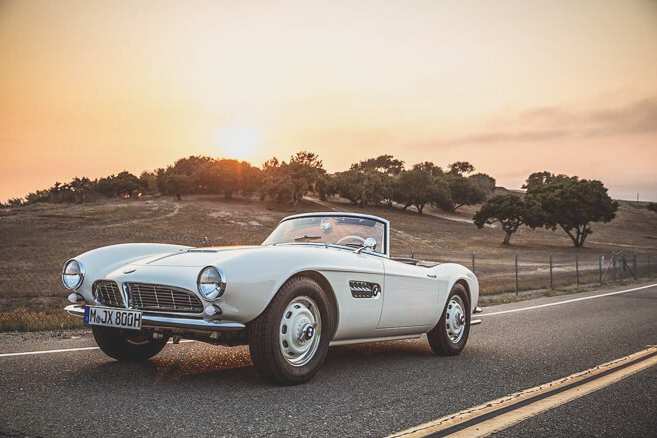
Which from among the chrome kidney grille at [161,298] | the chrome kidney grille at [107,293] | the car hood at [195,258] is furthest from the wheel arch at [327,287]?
the chrome kidney grille at [107,293]

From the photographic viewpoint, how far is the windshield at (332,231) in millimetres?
6422

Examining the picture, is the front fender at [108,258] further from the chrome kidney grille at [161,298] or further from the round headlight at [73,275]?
the chrome kidney grille at [161,298]

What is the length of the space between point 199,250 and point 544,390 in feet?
10.2

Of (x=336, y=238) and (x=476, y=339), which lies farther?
(x=476, y=339)

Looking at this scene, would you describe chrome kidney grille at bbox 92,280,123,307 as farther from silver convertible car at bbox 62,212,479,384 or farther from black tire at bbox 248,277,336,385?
black tire at bbox 248,277,336,385

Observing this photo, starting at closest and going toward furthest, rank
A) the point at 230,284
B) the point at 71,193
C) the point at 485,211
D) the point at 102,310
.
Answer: the point at 230,284 < the point at 102,310 < the point at 485,211 < the point at 71,193

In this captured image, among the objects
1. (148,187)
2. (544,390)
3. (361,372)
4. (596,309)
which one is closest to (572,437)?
(544,390)

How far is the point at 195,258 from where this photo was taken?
5.12 m

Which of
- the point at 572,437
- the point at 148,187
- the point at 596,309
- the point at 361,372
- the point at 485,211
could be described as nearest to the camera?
the point at 572,437

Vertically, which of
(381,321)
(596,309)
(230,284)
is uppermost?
(230,284)

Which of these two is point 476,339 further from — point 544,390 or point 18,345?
point 18,345

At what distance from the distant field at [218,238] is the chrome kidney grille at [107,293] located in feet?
37.2

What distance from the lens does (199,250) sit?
554 centimetres

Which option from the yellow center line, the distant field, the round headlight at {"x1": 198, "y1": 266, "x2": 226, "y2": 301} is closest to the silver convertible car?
the round headlight at {"x1": 198, "y1": 266, "x2": 226, "y2": 301}
